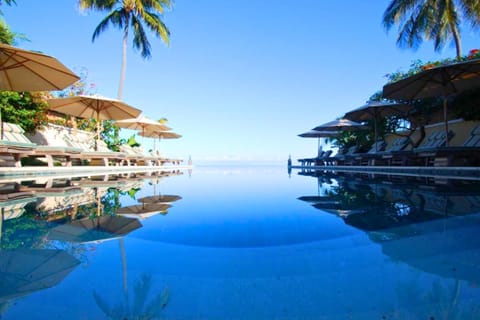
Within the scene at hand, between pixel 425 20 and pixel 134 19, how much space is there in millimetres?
15274

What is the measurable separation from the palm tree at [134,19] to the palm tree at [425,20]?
12416 millimetres

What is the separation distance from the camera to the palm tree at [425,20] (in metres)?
11.8

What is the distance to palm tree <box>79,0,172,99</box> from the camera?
Answer: 46.7 feet

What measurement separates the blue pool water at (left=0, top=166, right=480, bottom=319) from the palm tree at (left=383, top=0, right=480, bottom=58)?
13.6 m

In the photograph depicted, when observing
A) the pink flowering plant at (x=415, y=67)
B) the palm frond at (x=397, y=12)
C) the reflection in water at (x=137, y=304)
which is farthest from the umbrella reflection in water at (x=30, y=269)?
the palm frond at (x=397, y=12)

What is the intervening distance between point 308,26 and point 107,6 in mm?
12388

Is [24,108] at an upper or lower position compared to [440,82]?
lower

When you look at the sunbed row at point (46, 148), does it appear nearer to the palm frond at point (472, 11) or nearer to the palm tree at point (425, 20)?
the palm tree at point (425, 20)

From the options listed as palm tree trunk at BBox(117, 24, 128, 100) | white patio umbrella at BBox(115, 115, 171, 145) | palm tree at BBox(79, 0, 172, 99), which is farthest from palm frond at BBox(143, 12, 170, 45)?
white patio umbrella at BBox(115, 115, 171, 145)

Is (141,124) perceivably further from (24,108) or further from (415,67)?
(415,67)

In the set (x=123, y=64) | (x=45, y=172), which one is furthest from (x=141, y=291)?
(x=123, y=64)

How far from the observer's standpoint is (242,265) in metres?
1.41

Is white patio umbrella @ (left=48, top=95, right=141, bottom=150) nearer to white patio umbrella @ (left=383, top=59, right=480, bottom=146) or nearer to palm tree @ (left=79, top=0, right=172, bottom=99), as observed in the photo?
palm tree @ (left=79, top=0, right=172, bottom=99)

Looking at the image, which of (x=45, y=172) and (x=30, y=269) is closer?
(x=30, y=269)
